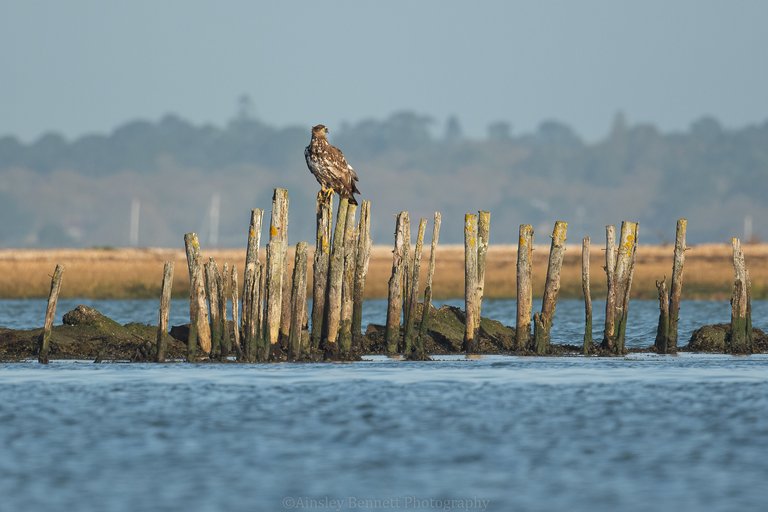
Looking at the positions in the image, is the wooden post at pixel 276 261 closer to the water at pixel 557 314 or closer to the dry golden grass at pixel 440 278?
the water at pixel 557 314

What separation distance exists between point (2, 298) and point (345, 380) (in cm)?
3363

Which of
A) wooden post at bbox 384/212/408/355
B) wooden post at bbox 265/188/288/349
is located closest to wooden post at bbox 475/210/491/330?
wooden post at bbox 384/212/408/355

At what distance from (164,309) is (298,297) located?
2.33 metres

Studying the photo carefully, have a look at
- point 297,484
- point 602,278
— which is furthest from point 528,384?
point 602,278

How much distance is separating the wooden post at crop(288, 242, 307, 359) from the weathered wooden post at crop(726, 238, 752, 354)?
8.36 meters

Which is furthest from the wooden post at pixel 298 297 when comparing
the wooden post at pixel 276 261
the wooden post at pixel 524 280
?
the wooden post at pixel 524 280

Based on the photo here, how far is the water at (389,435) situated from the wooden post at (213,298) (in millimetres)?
540

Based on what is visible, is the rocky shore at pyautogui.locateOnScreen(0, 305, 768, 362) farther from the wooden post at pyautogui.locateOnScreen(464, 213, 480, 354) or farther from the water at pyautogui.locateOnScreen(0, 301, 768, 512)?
the wooden post at pyautogui.locateOnScreen(464, 213, 480, 354)

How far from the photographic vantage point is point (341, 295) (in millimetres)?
29734

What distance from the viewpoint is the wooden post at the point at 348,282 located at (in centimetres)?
2978

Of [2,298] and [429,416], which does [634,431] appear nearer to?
[429,416]

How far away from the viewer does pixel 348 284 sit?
3016cm

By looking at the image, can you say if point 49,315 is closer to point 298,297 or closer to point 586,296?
point 298,297

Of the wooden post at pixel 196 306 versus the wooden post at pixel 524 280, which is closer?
the wooden post at pixel 196 306
